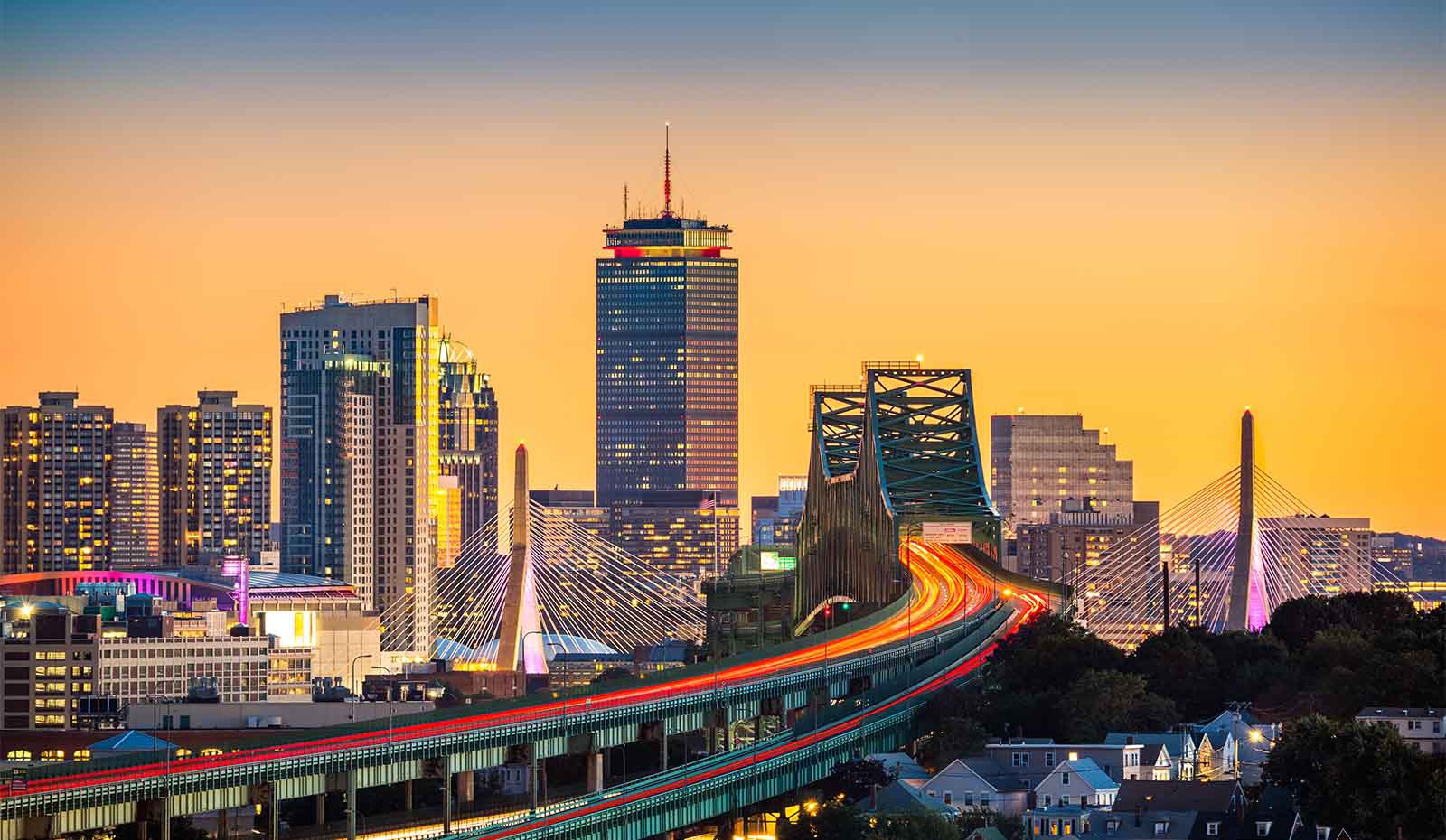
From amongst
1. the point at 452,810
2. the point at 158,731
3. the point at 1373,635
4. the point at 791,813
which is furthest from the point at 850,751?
the point at 158,731

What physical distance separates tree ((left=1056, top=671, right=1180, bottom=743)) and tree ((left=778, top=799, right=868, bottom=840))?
22.9 m

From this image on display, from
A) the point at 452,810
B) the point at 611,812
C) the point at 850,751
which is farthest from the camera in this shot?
the point at 850,751

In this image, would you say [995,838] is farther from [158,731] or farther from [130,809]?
[158,731]

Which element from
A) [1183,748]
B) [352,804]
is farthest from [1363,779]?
[352,804]

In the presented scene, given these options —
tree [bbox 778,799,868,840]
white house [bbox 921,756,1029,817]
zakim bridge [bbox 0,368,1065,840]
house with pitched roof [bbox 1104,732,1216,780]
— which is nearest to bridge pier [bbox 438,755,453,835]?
zakim bridge [bbox 0,368,1065,840]

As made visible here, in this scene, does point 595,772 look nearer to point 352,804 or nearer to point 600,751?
point 600,751

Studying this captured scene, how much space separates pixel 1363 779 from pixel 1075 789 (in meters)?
12.6

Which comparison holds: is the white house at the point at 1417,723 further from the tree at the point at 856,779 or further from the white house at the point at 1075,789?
the tree at the point at 856,779

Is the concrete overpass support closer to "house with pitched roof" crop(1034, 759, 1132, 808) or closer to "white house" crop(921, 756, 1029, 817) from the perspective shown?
"white house" crop(921, 756, 1029, 817)

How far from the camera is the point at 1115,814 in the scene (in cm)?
12825

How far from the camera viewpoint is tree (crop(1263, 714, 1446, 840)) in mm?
123250

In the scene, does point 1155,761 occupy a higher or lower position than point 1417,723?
lower

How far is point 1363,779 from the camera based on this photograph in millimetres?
125062

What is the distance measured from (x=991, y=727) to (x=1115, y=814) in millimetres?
28714
